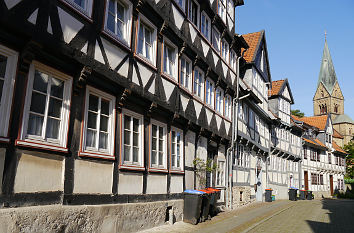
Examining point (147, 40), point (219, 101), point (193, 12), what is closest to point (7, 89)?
point (147, 40)

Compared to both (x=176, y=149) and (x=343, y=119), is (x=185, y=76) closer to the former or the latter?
(x=176, y=149)

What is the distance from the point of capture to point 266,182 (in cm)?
2758

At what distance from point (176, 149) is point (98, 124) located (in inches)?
179

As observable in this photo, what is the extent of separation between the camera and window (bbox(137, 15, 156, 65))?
10.1 m

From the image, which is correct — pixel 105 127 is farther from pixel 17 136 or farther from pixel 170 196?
pixel 170 196

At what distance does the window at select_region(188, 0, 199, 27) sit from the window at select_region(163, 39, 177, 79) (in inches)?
89.0

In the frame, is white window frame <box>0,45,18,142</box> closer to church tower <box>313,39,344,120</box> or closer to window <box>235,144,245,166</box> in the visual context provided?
window <box>235,144,245,166</box>

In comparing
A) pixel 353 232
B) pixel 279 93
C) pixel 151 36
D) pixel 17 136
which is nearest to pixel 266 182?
pixel 279 93

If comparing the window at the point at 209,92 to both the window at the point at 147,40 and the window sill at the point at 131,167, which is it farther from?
the window sill at the point at 131,167

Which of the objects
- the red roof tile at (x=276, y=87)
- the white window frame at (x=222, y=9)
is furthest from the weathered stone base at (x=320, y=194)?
the white window frame at (x=222, y=9)

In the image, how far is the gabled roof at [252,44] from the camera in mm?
23742

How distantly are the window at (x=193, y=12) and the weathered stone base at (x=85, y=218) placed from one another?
741 cm

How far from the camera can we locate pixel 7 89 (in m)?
5.64

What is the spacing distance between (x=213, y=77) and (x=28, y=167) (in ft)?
37.2
